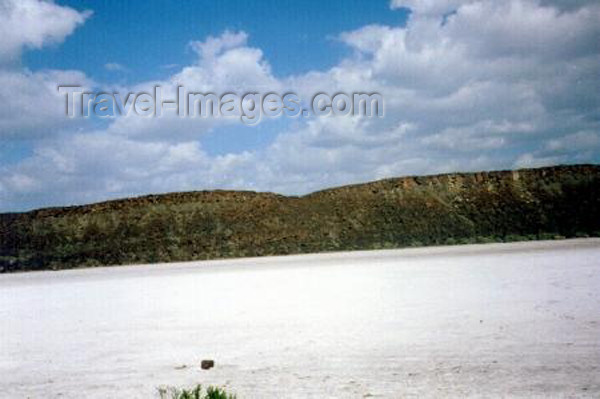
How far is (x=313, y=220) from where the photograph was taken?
59156 mm

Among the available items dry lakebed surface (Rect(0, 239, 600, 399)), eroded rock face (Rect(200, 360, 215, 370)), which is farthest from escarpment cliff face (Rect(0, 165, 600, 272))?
eroded rock face (Rect(200, 360, 215, 370))

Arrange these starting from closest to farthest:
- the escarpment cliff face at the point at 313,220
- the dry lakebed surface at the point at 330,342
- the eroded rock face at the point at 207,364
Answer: the dry lakebed surface at the point at 330,342 → the eroded rock face at the point at 207,364 → the escarpment cliff face at the point at 313,220

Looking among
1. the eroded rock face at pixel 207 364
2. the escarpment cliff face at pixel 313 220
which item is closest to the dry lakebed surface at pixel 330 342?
the eroded rock face at pixel 207 364

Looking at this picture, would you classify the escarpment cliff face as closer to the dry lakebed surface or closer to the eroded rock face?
the dry lakebed surface

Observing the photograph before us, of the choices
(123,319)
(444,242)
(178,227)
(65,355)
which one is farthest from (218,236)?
(65,355)

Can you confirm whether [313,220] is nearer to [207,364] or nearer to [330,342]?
[330,342]

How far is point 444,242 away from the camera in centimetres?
5100

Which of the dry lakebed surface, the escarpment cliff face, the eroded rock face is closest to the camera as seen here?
the dry lakebed surface

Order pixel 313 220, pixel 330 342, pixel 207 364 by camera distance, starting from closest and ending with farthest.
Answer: pixel 207 364 < pixel 330 342 < pixel 313 220

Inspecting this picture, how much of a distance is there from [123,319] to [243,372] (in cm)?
673

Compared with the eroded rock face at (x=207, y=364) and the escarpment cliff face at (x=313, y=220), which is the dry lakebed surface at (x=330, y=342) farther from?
the escarpment cliff face at (x=313, y=220)

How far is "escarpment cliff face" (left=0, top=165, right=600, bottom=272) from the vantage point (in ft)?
171

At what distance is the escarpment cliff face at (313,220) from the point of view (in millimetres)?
51969

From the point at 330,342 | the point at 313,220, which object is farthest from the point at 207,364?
the point at 313,220
